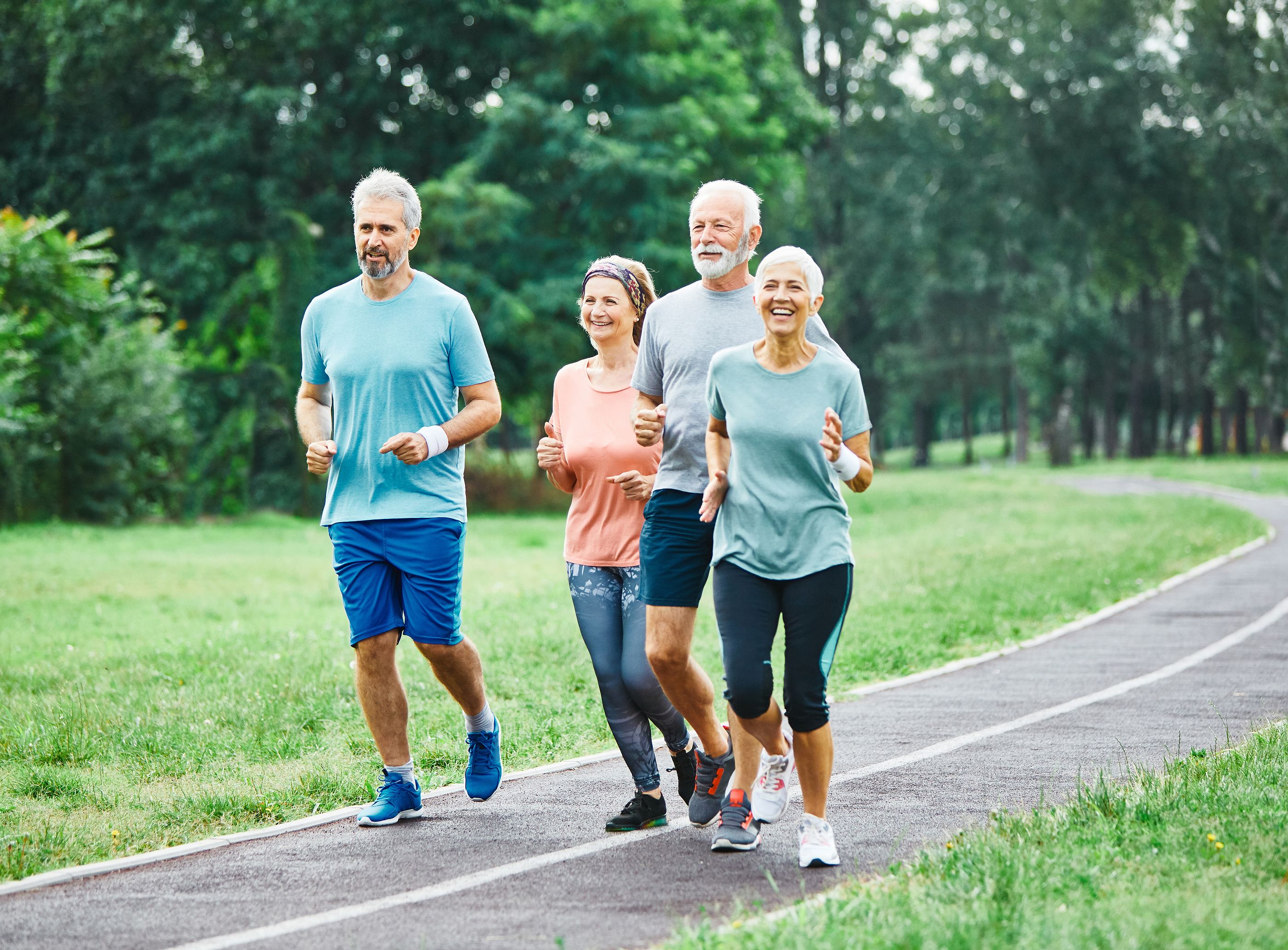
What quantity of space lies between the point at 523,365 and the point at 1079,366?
36.0m

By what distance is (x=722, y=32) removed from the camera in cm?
3356

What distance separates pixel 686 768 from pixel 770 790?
639 millimetres

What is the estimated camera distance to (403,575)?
6.09 metres

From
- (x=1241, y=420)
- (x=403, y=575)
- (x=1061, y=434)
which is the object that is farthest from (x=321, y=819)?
(x=1241, y=420)

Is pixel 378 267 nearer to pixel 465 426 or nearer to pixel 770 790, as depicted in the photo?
pixel 465 426

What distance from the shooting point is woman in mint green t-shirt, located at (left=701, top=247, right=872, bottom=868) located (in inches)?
208

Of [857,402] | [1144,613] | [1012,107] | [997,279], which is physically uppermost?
[1012,107]

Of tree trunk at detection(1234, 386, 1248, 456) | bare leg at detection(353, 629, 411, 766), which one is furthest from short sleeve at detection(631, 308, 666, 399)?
tree trunk at detection(1234, 386, 1248, 456)

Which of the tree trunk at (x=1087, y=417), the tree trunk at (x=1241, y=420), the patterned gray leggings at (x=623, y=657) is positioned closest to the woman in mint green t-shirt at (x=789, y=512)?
the patterned gray leggings at (x=623, y=657)

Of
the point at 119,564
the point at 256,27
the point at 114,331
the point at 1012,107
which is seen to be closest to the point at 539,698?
the point at 119,564

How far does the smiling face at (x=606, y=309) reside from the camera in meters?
6.18

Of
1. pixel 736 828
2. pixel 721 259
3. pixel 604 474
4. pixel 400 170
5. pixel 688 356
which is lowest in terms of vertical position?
pixel 736 828

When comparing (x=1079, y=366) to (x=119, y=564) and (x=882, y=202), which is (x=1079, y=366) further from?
(x=119, y=564)

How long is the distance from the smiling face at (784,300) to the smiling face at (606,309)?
96 cm
